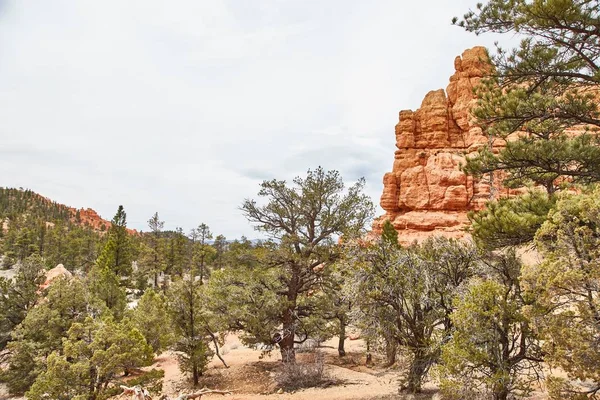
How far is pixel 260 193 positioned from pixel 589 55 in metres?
13.1

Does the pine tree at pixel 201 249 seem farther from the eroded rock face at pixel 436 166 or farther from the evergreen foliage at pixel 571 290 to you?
the evergreen foliage at pixel 571 290

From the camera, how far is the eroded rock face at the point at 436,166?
55.4m

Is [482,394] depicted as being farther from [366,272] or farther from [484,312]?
[366,272]

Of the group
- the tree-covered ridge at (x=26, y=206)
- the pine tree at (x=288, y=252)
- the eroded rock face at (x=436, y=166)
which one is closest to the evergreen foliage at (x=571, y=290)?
the pine tree at (x=288, y=252)

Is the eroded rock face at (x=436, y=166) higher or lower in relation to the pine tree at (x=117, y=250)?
higher

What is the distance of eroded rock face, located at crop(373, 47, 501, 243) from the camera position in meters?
55.4

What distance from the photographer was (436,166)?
59562 mm

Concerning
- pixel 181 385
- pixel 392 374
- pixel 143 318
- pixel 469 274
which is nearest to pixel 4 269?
pixel 143 318

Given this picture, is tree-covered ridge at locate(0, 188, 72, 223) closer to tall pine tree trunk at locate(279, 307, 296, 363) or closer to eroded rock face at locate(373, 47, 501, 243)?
eroded rock face at locate(373, 47, 501, 243)

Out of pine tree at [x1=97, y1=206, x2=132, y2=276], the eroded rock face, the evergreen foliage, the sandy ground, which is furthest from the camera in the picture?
the eroded rock face

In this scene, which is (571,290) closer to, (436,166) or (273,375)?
(273,375)

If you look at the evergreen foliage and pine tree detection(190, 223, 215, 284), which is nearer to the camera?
the evergreen foliage

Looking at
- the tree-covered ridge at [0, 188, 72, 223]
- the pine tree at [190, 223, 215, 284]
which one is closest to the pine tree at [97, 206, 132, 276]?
the pine tree at [190, 223, 215, 284]

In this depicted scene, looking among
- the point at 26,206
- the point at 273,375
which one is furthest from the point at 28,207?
the point at 273,375
